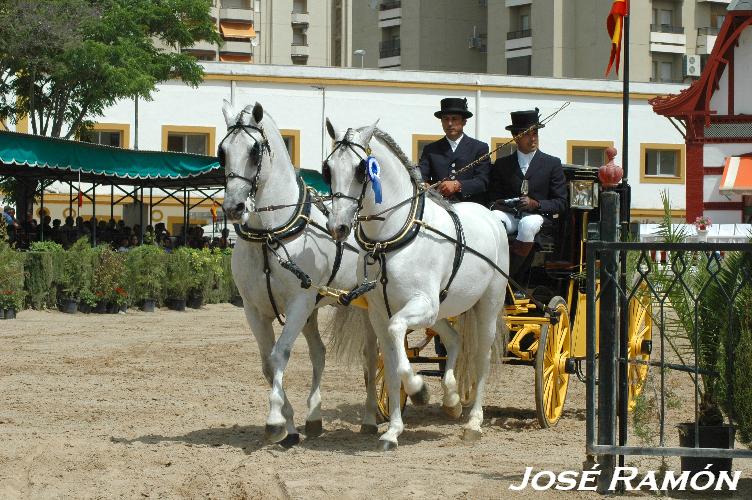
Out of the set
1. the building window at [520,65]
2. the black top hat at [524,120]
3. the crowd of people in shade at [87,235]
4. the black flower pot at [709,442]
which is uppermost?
the building window at [520,65]

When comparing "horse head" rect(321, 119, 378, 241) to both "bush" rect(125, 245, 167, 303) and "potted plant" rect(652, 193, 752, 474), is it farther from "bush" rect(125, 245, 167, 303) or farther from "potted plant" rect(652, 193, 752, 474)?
"bush" rect(125, 245, 167, 303)

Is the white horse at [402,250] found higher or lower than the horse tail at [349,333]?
higher

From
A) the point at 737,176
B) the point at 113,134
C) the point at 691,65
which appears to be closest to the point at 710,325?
the point at 737,176

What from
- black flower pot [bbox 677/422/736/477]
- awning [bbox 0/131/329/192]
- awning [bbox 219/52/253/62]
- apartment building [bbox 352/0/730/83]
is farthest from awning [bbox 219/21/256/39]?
black flower pot [bbox 677/422/736/477]

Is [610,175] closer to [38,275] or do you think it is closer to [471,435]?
[471,435]

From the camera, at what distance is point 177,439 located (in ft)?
28.4

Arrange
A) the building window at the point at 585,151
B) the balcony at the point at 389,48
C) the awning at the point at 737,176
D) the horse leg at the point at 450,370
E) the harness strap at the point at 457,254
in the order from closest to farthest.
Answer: the harness strap at the point at 457,254 < the horse leg at the point at 450,370 < the awning at the point at 737,176 < the building window at the point at 585,151 < the balcony at the point at 389,48

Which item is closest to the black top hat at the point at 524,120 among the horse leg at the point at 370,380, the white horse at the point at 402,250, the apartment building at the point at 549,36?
the white horse at the point at 402,250

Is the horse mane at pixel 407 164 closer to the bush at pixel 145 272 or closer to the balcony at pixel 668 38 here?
the bush at pixel 145 272

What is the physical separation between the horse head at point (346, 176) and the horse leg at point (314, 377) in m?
1.31

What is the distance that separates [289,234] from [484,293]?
1.83 metres

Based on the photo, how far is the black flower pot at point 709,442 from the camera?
22.3ft

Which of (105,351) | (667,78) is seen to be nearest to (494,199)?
(105,351)

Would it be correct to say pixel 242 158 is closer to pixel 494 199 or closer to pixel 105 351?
pixel 494 199
